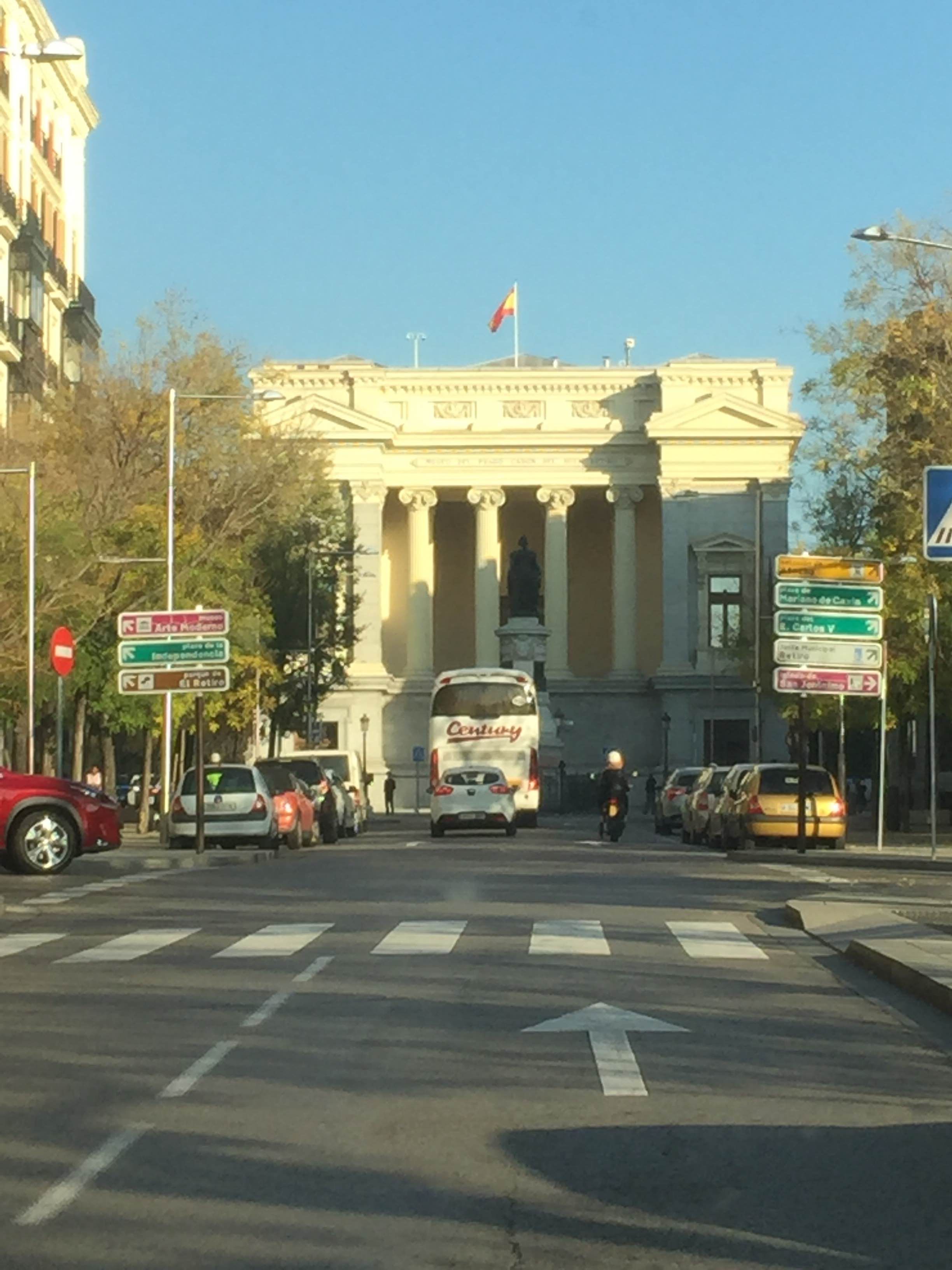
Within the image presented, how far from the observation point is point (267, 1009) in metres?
13.4

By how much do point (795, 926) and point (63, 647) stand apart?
60.8 feet

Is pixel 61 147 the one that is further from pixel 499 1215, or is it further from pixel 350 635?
pixel 499 1215

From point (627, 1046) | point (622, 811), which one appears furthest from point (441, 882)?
point (622, 811)

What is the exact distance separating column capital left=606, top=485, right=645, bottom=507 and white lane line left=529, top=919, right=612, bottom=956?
284 feet

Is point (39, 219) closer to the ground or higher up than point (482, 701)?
higher up

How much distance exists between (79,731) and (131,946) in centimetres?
3268

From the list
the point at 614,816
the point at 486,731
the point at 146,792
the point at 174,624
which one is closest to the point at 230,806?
the point at 174,624

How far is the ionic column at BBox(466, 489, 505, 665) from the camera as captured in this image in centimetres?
10694

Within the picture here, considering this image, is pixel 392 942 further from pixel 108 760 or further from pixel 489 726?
pixel 489 726

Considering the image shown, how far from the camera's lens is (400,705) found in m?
104

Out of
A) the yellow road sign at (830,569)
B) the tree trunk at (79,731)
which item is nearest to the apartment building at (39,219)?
the tree trunk at (79,731)

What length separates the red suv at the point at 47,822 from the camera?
90.9ft

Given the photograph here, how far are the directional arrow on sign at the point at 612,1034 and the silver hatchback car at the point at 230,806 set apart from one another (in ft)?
85.1

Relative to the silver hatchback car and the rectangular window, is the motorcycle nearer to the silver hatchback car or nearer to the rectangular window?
the silver hatchback car
